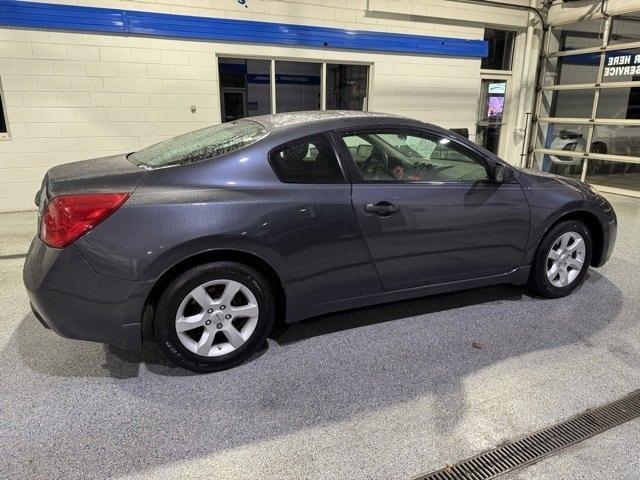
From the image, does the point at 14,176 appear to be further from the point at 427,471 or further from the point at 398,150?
the point at 427,471

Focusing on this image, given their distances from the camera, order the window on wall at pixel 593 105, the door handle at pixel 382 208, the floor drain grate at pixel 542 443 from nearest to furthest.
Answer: the floor drain grate at pixel 542 443 < the door handle at pixel 382 208 < the window on wall at pixel 593 105

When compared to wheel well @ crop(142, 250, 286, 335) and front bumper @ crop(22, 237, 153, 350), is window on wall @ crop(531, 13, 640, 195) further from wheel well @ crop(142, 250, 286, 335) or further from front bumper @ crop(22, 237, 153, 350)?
front bumper @ crop(22, 237, 153, 350)

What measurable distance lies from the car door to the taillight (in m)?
1.29

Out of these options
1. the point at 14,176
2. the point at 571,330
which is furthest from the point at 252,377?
the point at 14,176

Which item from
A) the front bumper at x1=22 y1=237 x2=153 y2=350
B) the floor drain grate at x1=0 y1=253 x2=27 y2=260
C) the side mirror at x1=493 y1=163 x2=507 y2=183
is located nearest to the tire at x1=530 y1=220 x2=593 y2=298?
the side mirror at x1=493 y1=163 x2=507 y2=183

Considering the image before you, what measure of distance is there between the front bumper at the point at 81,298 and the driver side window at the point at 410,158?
1.43 metres

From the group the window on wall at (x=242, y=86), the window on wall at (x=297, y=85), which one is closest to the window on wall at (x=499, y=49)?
the window on wall at (x=297, y=85)

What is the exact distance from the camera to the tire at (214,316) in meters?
2.41

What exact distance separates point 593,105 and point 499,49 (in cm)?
213

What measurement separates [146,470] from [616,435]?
6.78 ft

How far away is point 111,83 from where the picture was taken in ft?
21.0

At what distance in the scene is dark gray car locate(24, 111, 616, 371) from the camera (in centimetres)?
227

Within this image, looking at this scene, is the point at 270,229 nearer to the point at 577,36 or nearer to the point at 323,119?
the point at 323,119

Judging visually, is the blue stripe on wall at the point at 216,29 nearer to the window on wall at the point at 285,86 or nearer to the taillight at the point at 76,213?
the window on wall at the point at 285,86
